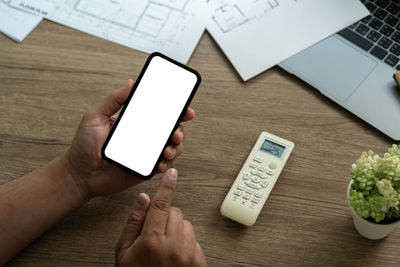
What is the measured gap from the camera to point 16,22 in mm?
921

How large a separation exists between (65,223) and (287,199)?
36 centimetres

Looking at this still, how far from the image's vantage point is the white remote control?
73 cm

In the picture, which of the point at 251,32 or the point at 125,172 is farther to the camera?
the point at 251,32

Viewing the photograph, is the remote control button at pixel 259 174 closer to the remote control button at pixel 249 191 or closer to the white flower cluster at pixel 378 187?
the remote control button at pixel 249 191

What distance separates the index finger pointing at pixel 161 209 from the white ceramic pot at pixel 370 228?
26cm

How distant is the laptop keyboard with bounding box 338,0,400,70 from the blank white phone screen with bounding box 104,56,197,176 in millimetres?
360

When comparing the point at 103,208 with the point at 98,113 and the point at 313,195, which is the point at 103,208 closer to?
the point at 98,113


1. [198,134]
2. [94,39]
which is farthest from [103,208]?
[94,39]

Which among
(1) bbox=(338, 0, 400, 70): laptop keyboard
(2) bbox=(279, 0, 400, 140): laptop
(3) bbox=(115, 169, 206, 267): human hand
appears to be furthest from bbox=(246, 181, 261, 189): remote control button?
(1) bbox=(338, 0, 400, 70): laptop keyboard

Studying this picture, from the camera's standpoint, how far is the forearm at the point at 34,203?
721mm

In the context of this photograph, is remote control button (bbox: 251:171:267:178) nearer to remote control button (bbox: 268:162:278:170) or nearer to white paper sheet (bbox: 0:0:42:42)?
remote control button (bbox: 268:162:278:170)

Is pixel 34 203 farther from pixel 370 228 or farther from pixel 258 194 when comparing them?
pixel 370 228

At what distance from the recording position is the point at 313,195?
0.76m

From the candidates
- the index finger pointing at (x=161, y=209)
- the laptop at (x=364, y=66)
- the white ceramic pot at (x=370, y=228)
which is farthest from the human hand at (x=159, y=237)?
the laptop at (x=364, y=66)
